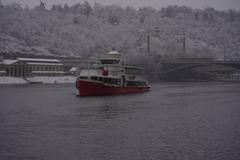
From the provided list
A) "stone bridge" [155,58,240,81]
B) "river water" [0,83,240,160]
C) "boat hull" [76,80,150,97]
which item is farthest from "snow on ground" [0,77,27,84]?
"river water" [0,83,240,160]

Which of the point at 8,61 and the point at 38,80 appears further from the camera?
the point at 8,61

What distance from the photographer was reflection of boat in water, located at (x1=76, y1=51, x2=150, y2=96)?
201ft

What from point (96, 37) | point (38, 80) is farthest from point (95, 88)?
point (96, 37)

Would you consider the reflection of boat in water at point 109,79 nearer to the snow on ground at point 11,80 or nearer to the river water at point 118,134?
the river water at point 118,134

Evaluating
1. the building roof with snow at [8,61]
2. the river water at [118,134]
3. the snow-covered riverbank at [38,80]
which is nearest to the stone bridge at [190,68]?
the snow-covered riverbank at [38,80]

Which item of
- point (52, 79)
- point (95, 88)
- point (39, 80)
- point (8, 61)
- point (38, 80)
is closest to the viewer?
point (95, 88)

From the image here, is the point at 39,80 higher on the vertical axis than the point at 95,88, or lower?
higher

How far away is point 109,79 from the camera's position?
65.7 meters

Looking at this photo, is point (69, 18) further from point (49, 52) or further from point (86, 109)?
point (86, 109)

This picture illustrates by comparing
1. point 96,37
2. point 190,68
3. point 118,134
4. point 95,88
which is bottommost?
point 118,134

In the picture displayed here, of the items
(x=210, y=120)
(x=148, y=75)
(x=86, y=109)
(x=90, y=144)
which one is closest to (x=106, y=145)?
(x=90, y=144)

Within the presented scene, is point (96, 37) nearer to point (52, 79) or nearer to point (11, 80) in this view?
point (52, 79)

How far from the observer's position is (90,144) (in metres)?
25.5

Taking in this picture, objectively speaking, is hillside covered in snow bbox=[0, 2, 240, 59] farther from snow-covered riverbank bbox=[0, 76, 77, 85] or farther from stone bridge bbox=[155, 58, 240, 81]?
snow-covered riverbank bbox=[0, 76, 77, 85]
